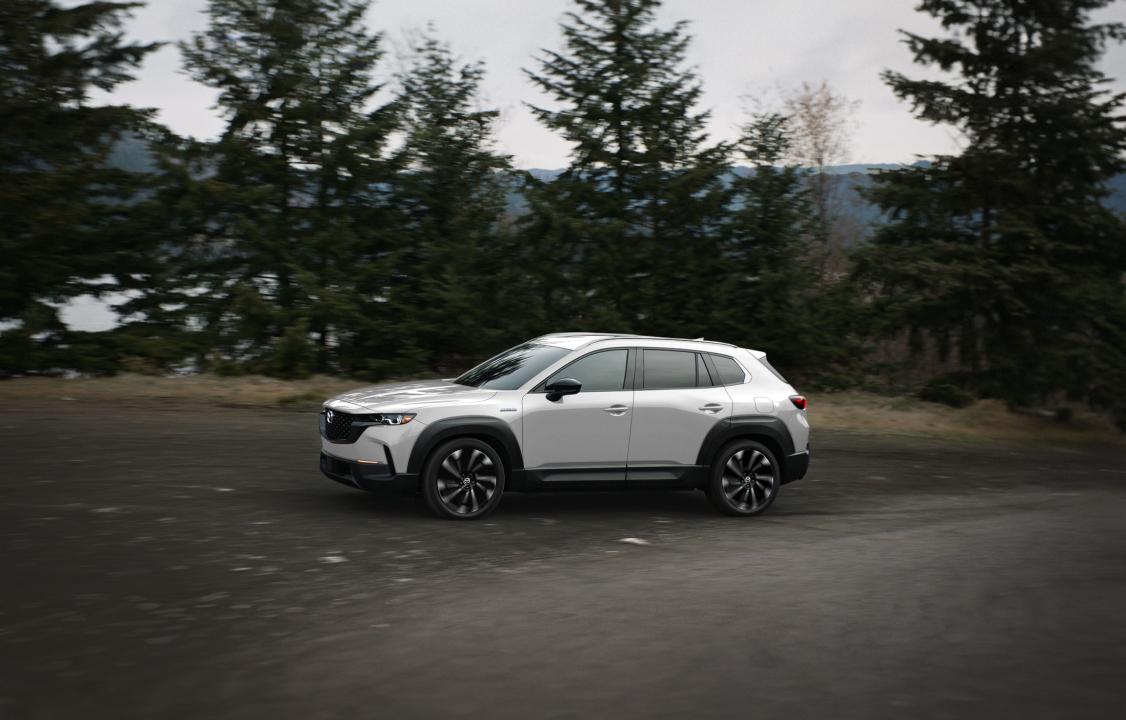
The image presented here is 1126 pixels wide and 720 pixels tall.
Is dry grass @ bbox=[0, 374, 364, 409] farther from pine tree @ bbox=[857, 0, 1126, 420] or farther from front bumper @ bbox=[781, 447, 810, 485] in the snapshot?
pine tree @ bbox=[857, 0, 1126, 420]

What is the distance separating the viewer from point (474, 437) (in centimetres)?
982

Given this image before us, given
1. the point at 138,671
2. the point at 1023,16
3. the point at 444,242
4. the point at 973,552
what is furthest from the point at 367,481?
the point at 1023,16

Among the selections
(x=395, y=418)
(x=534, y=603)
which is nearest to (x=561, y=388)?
(x=395, y=418)

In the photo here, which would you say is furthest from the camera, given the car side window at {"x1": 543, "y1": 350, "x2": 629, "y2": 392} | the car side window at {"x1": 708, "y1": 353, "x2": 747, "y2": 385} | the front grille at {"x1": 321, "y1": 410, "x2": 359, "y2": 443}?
the car side window at {"x1": 708, "y1": 353, "x2": 747, "y2": 385}

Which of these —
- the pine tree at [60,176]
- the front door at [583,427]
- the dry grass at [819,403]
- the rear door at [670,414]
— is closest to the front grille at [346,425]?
the front door at [583,427]

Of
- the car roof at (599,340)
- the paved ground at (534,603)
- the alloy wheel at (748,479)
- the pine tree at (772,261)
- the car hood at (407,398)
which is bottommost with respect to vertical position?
the paved ground at (534,603)

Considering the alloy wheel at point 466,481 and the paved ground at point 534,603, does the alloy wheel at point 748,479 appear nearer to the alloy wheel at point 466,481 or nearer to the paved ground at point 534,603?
the paved ground at point 534,603

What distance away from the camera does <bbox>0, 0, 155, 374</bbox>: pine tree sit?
2294 cm

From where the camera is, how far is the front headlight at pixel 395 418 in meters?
9.55

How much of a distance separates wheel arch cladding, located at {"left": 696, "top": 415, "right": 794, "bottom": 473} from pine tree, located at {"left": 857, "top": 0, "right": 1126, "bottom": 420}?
14717 mm


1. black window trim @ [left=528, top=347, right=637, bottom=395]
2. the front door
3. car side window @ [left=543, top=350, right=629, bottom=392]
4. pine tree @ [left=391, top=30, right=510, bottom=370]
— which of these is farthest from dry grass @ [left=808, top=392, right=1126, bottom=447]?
the front door

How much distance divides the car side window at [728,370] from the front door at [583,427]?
3.45ft

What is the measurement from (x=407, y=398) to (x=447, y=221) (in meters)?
17.4

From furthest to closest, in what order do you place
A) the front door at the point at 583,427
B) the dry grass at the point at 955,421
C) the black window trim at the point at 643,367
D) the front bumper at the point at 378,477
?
the dry grass at the point at 955,421
the black window trim at the point at 643,367
the front door at the point at 583,427
the front bumper at the point at 378,477
